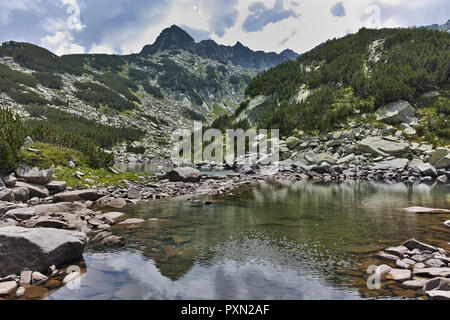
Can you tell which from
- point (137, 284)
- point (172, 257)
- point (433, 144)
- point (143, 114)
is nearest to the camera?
point (137, 284)

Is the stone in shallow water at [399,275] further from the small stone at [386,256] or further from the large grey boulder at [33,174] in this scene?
the large grey boulder at [33,174]

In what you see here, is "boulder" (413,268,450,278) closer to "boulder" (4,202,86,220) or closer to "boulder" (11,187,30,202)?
"boulder" (4,202,86,220)

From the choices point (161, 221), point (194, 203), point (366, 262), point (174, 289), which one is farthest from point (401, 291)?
point (194, 203)

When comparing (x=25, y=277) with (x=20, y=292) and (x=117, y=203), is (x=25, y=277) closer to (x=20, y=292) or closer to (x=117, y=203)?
(x=20, y=292)

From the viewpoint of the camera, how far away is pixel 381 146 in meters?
40.2

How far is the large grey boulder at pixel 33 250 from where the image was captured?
674 centimetres

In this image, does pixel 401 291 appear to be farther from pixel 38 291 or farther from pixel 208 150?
pixel 208 150

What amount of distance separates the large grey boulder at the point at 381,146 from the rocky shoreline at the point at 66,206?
14.9ft

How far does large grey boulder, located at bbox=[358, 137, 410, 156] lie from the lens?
38.6 meters

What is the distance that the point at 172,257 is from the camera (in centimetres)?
830

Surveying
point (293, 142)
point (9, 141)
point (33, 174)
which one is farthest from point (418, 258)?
point (293, 142)

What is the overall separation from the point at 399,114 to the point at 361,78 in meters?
14.6

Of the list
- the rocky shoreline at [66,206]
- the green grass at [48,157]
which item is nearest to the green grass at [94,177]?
the green grass at [48,157]

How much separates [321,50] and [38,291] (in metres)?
90.5
